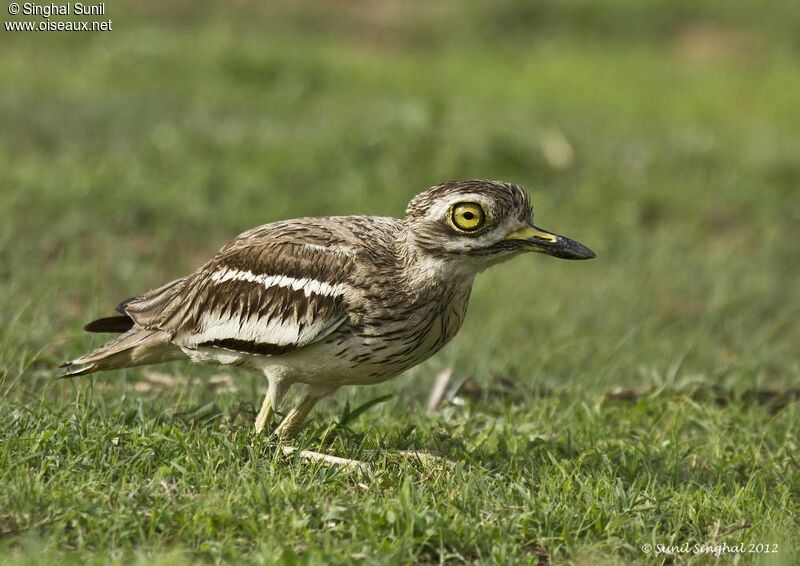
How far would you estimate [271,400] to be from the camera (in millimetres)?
5297

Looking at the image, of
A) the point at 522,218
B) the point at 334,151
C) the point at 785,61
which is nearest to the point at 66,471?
the point at 522,218

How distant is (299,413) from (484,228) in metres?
1.19

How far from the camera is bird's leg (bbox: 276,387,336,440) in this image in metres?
5.34

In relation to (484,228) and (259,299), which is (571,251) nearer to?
(484,228)

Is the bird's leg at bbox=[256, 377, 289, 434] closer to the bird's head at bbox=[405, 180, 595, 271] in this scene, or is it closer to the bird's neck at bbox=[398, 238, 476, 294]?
the bird's neck at bbox=[398, 238, 476, 294]

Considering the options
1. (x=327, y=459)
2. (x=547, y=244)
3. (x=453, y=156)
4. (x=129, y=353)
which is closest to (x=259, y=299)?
(x=129, y=353)

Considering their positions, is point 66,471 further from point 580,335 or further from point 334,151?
point 334,151

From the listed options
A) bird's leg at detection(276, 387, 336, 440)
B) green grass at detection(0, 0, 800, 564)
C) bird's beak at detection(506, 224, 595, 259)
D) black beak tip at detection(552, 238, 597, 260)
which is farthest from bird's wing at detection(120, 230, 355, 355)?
black beak tip at detection(552, 238, 597, 260)

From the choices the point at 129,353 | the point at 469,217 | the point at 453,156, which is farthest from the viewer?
the point at 453,156

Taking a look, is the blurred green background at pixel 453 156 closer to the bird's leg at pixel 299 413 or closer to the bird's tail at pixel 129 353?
the bird's tail at pixel 129 353

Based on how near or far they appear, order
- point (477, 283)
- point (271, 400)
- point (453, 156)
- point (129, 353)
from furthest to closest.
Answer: point (453, 156) → point (477, 283) → point (129, 353) → point (271, 400)

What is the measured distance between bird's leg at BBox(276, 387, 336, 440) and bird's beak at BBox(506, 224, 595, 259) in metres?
1.05

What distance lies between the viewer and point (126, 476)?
15.1 feet

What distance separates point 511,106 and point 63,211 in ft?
21.8
